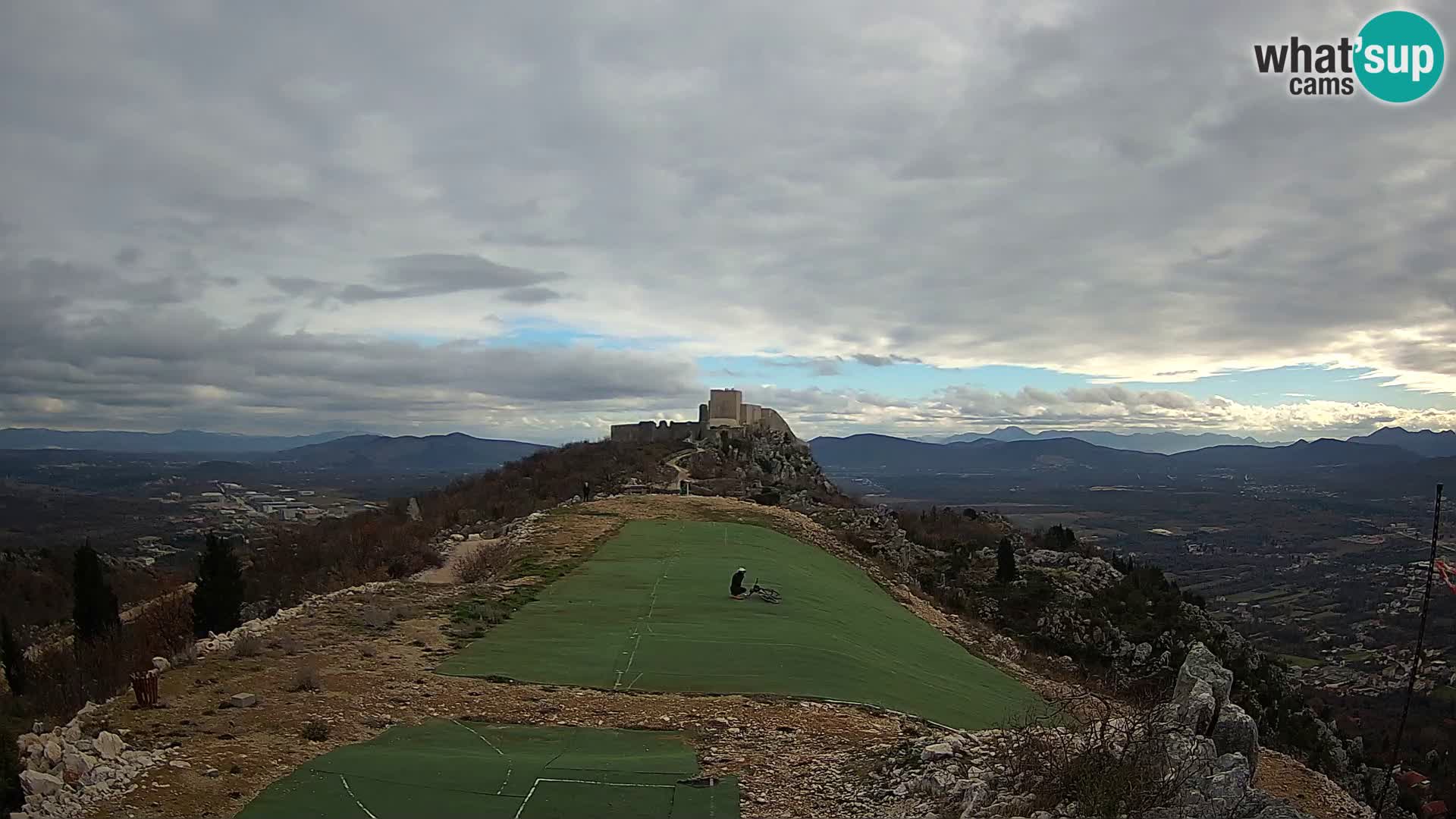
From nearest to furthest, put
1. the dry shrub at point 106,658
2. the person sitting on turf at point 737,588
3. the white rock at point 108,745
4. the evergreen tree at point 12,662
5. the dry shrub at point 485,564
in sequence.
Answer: the white rock at point 108,745
the dry shrub at point 106,658
the person sitting on turf at point 737,588
the evergreen tree at point 12,662
the dry shrub at point 485,564

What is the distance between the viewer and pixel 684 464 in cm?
5366

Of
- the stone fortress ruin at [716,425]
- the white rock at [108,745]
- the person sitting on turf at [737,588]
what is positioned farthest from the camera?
the stone fortress ruin at [716,425]

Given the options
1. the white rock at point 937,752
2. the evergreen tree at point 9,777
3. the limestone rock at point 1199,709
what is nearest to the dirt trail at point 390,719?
the evergreen tree at point 9,777

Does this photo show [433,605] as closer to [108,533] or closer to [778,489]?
[778,489]

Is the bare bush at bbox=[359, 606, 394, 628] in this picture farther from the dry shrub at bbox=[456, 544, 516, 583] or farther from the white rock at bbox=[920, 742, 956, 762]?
the white rock at bbox=[920, 742, 956, 762]

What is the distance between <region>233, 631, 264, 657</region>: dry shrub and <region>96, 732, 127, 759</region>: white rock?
420cm

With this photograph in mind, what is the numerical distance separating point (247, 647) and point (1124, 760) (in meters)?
11.6

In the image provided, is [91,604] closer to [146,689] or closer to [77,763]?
[146,689]

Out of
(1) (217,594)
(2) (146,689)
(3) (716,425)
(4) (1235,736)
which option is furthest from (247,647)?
(3) (716,425)

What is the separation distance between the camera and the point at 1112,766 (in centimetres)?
693

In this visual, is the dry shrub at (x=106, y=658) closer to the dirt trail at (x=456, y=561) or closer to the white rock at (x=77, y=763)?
the white rock at (x=77, y=763)

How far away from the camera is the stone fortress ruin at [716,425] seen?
230 ft

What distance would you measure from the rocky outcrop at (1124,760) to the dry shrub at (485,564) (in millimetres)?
14399

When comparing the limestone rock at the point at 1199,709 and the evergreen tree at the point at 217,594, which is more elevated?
the limestone rock at the point at 1199,709
